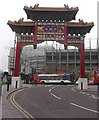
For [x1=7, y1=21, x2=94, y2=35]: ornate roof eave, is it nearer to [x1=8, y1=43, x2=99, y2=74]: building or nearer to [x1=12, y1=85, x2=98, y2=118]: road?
[x1=12, y1=85, x2=98, y2=118]: road

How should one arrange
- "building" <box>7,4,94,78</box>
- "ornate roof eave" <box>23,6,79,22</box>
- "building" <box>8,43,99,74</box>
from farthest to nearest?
1. "building" <box>8,43,99,74</box>
2. "ornate roof eave" <box>23,6,79,22</box>
3. "building" <box>7,4,94,78</box>

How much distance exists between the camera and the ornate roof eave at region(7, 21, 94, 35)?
125 feet

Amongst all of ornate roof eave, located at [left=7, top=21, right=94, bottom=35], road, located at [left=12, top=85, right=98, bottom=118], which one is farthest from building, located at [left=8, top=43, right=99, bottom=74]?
road, located at [left=12, top=85, right=98, bottom=118]

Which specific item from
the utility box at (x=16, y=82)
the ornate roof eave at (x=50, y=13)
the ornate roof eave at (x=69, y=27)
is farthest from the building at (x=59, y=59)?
the utility box at (x=16, y=82)

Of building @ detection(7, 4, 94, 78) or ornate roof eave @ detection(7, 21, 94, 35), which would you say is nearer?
building @ detection(7, 4, 94, 78)

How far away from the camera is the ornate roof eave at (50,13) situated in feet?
124

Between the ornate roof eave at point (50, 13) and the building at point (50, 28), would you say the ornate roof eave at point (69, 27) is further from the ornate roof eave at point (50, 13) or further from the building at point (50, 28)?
the ornate roof eave at point (50, 13)

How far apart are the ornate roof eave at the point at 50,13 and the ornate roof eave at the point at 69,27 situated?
1067 mm

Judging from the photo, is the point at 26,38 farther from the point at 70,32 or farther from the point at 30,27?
the point at 70,32

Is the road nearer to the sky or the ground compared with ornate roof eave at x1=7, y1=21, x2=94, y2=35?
nearer to the ground

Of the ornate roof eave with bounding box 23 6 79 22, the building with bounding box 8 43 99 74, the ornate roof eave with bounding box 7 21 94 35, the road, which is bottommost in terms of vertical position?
the road

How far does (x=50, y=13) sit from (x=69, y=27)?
10.2 ft

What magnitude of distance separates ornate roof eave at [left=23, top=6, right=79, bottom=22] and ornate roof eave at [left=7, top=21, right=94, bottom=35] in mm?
1067

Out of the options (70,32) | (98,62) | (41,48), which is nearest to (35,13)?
(70,32)
